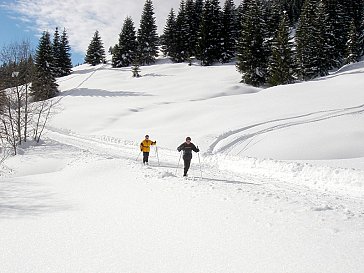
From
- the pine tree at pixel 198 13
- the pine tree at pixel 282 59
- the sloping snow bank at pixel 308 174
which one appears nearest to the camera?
the sloping snow bank at pixel 308 174

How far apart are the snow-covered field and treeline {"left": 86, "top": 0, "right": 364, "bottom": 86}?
46.4 feet

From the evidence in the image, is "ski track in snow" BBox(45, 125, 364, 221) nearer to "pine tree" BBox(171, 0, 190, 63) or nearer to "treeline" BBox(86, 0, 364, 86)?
"treeline" BBox(86, 0, 364, 86)

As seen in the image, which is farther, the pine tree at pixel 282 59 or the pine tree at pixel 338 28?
the pine tree at pixel 338 28

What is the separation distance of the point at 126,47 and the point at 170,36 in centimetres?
943

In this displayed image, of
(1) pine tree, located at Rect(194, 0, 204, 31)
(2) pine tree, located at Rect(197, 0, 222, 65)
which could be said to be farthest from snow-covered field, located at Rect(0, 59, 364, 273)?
(1) pine tree, located at Rect(194, 0, 204, 31)

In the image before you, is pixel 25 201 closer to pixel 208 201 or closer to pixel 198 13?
pixel 208 201

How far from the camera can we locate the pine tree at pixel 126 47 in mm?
64062

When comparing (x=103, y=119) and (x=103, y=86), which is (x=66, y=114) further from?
(x=103, y=86)

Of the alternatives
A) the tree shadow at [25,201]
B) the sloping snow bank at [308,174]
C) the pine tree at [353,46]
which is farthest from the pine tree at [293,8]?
the tree shadow at [25,201]

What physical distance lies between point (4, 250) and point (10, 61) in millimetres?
25037

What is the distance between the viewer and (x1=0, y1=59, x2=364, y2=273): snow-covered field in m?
5.54

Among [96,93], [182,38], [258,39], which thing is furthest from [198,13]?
[96,93]

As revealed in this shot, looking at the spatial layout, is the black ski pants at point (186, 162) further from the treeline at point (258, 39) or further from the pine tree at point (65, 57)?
the pine tree at point (65, 57)

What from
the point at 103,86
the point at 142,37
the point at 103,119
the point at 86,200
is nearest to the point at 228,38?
the point at 142,37
